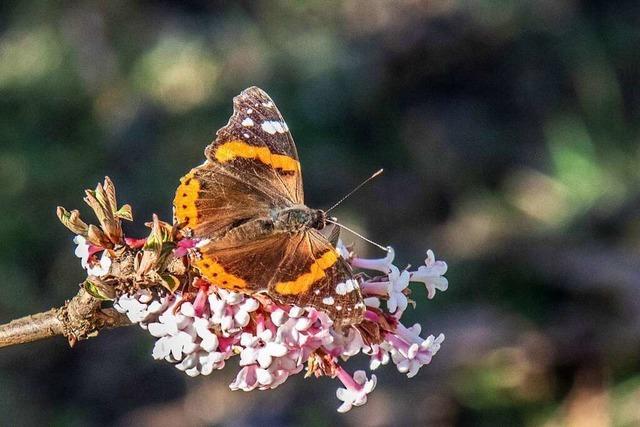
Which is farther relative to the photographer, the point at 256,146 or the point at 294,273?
the point at 256,146

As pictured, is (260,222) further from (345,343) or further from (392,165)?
(392,165)

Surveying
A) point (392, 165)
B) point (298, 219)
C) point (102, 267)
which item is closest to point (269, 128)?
point (298, 219)

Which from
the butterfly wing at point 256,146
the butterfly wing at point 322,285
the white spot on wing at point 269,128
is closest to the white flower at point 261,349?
the butterfly wing at point 322,285

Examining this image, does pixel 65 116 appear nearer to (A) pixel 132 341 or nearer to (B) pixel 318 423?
(A) pixel 132 341

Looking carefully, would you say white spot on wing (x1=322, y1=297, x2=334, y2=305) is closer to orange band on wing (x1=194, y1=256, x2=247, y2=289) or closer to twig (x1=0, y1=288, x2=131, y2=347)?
orange band on wing (x1=194, y1=256, x2=247, y2=289)

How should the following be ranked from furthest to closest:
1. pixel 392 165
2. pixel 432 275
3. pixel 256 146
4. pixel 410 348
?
1. pixel 392 165
2. pixel 256 146
3. pixel 432 275
4. pixel 410 348
